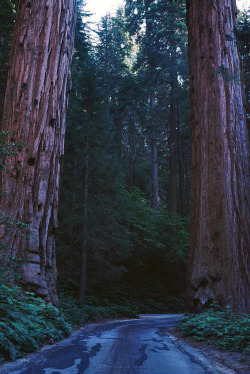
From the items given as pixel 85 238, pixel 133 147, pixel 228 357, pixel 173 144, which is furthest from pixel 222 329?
pixel 133 147

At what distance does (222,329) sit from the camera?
213 inches

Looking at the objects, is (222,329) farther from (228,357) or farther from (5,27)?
(5,27)

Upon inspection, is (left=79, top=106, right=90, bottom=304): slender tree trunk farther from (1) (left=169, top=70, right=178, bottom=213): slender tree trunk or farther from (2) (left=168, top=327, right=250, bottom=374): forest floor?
(1) (left=169, top=70, right=178, bottom=213): slender tree trunk

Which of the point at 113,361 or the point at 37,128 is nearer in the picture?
the point at 113,361

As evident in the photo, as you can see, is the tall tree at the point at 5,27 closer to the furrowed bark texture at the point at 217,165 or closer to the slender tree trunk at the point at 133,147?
the furrowed bark texture at the point at 217,165

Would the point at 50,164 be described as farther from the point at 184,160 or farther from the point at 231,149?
the point at 184,160

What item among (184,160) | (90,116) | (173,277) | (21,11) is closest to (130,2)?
(184,160)

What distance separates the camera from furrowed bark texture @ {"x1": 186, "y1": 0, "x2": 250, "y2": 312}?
768cm

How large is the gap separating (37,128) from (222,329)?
534 centimetres

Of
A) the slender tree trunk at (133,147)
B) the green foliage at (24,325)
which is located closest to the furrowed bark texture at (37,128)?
the green foliage at (24,325)

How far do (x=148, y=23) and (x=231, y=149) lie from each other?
26.3m

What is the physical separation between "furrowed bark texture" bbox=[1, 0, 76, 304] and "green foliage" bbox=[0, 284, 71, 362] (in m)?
0.83

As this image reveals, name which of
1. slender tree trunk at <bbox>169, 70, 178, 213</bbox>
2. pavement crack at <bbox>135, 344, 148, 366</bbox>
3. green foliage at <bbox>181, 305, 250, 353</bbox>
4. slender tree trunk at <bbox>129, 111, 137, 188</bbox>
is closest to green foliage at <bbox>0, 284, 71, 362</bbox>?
pavement crack at <bbox>135, 344, 148, 366</bbox>

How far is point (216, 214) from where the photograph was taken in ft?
26.7
